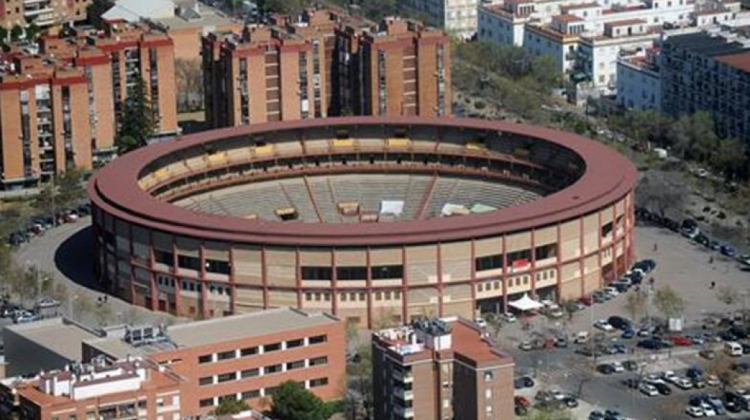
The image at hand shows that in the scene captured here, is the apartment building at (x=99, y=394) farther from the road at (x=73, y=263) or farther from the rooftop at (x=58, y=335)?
the road at (x=73, y=263)

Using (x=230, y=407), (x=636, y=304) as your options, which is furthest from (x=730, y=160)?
(x=230, y=407)

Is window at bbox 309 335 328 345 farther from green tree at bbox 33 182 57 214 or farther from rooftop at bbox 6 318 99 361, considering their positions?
green tree at bbox 33 182 57 214

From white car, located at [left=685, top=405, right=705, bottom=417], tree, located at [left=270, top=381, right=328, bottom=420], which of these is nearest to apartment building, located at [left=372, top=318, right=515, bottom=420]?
tree, located at [left=270, top=381, right=328, bottom=420]

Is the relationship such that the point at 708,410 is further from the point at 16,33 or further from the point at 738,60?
the point at 16,33

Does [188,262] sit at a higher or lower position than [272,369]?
lower

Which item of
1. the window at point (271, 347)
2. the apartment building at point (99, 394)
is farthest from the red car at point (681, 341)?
the apartment building at point (99, 394)

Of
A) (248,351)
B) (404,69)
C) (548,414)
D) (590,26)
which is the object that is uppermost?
(248,351)
